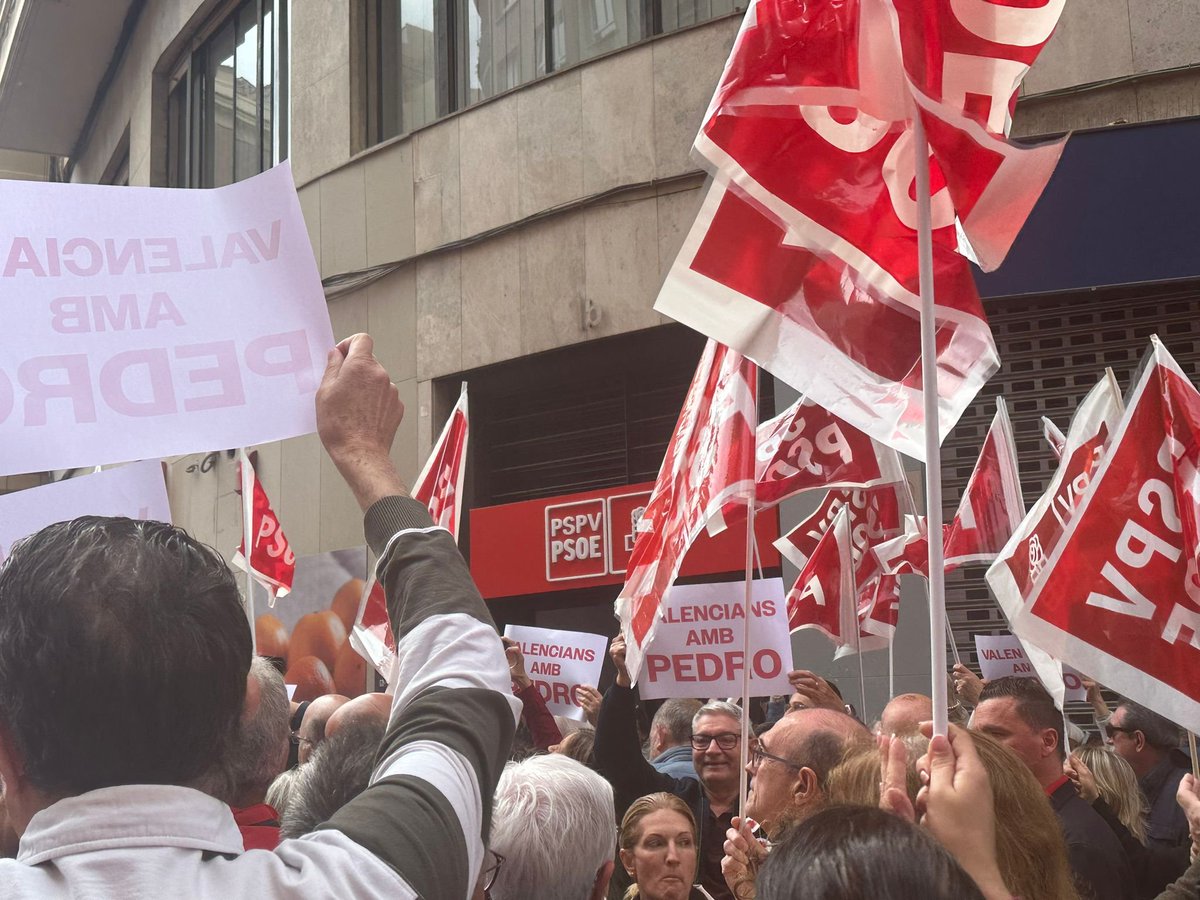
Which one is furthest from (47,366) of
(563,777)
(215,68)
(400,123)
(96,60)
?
(96,60)

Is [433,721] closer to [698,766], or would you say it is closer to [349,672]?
[698,766]

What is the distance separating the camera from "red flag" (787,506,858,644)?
795cm

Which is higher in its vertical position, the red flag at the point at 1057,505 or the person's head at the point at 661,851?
the red flag at the point at 1057,505

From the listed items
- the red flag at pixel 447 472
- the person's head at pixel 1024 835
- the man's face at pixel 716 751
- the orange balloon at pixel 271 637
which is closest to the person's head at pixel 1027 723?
the man's face at pixel 716 751

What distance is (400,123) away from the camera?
584 inches

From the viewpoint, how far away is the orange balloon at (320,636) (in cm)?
1494

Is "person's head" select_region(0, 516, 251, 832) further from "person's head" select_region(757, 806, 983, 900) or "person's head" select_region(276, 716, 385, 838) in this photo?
"person's head" select_region(276, 716, 385, 838)

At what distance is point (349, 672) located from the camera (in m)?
14.7

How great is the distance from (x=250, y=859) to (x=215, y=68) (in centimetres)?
1988

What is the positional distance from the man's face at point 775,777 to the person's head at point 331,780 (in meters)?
1.69

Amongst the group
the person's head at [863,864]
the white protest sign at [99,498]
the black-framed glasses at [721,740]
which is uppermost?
the white protest sign at [99,498]

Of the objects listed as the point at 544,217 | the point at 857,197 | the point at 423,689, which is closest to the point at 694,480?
the point at 857,197

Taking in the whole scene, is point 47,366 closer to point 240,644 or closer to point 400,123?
point 240,644

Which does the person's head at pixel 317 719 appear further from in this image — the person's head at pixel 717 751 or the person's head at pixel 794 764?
the person's head at pixel 794 764
